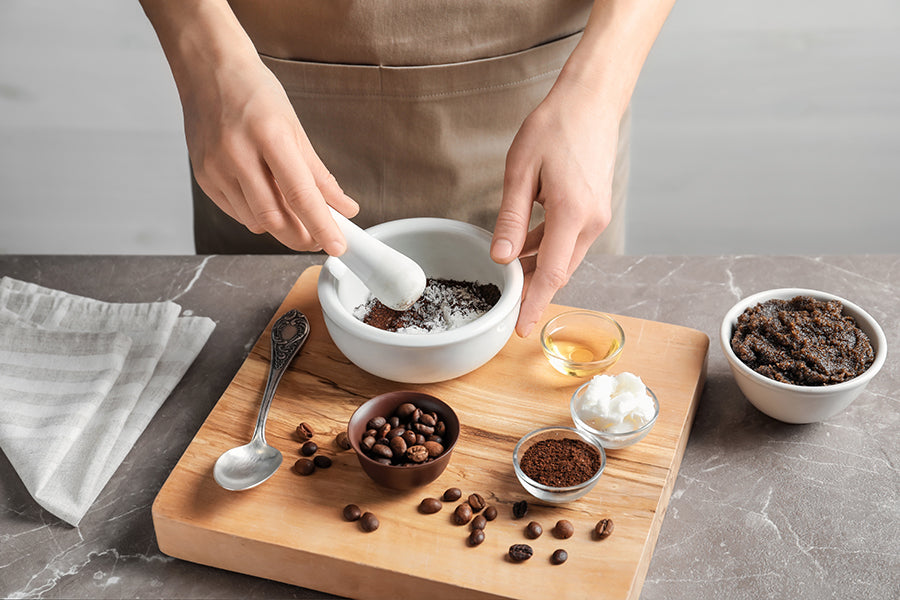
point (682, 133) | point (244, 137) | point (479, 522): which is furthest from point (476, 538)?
point (682, 133)

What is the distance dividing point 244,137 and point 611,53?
72 cm

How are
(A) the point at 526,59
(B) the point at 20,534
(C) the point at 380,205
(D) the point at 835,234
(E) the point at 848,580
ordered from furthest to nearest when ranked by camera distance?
(D) the point at 835,234 → (C) the point at 380,205 → (A) the point at 526,59 → (B) the point at 20,534 → (E) the point at 848,580

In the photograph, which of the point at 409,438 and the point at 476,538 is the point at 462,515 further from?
the point at 409,438

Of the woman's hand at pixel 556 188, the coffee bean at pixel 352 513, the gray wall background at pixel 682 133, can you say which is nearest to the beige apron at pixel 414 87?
the woman's hand at pixel 556 188

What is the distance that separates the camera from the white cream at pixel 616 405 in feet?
4.73

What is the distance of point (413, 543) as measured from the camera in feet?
4.34

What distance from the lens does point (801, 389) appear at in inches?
56.2

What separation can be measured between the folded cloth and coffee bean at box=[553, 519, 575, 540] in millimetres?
803

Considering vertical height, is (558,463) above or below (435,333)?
below

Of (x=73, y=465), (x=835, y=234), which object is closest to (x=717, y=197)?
(x=835, y=234)

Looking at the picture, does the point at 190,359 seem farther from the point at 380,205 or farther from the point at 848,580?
the point at 848,580

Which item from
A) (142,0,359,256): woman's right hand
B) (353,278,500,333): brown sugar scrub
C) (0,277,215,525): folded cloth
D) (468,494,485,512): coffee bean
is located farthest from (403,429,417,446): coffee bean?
(0,277,215,525): folded cloth

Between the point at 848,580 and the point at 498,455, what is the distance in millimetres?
580

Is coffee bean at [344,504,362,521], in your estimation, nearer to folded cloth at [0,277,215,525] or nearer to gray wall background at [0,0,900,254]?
folded cloth at [0,277,215,525]
